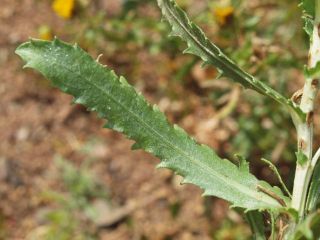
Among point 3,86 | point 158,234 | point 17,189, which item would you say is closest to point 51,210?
point 17,189

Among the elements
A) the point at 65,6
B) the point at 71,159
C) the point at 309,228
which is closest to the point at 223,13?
the point at 65,6

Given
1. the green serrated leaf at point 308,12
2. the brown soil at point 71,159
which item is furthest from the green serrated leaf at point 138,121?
the brown soil at point 71,159

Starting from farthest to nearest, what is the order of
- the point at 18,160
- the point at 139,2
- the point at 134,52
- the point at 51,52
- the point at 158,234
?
the point at 134,52
the point at 18,160
the point at 158,234
the point at 139,2
the point at 51,52

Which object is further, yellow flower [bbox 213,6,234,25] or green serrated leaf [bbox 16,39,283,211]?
yellow flower [bbox 213,6,234,25]

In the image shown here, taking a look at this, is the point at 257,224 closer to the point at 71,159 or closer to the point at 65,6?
the point at 65,6

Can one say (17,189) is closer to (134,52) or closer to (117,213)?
(117,213)

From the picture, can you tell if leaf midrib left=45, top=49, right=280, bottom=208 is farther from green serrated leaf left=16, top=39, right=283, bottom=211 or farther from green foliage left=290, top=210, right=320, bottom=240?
green foliage left=290, top=210, right=320, bottom=240

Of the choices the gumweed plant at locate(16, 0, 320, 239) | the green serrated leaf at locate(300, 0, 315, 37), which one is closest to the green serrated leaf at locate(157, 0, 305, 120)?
the gumweed plant at locate(16, 0, 320, 239)
